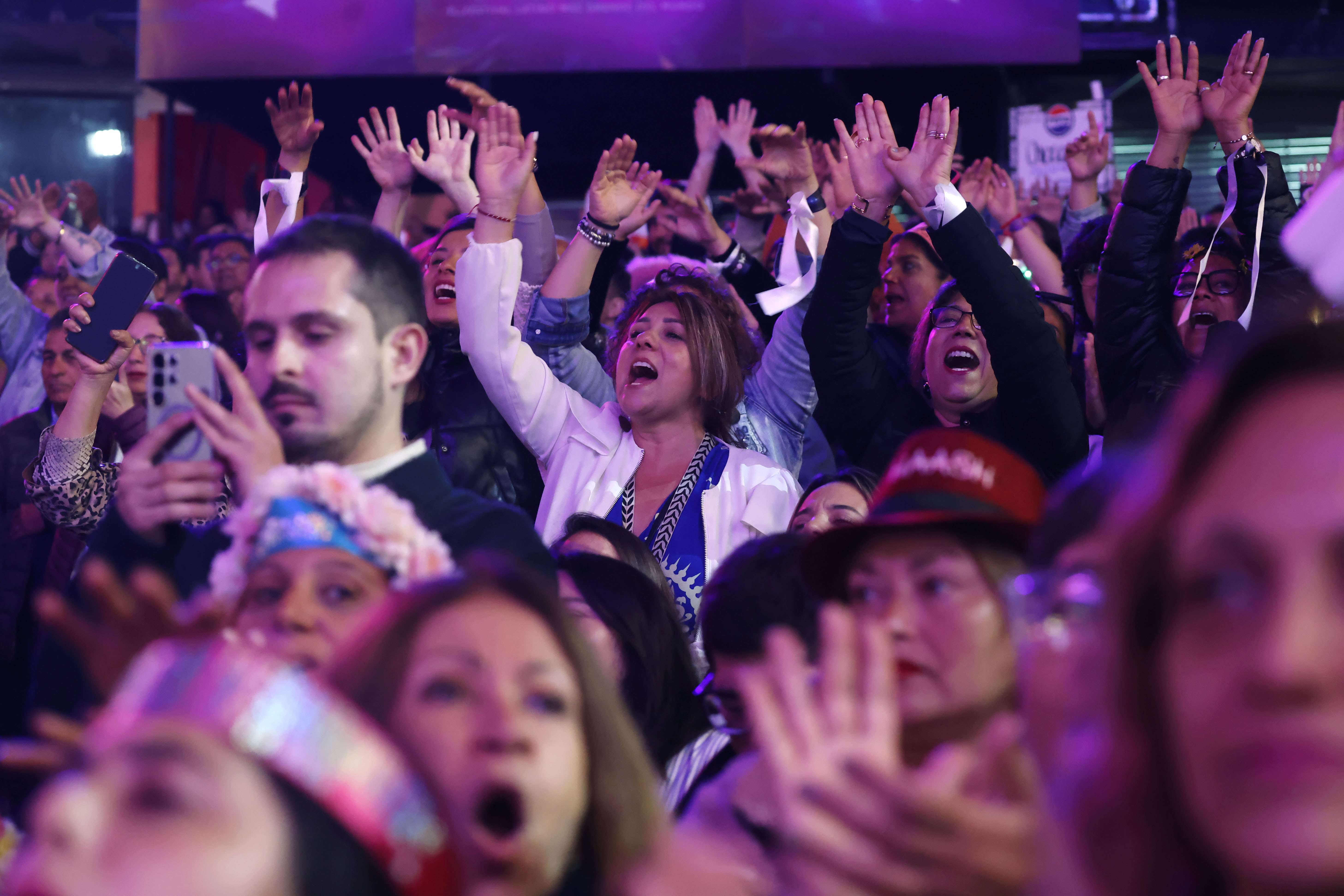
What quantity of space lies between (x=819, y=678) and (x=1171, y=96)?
3.17 meters

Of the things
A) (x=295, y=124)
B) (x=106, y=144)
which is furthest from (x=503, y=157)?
(x=106, y=144)

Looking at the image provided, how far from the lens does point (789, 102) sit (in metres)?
9.13

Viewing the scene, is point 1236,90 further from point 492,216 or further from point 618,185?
point 492,216

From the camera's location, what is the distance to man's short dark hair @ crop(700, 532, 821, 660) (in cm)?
258

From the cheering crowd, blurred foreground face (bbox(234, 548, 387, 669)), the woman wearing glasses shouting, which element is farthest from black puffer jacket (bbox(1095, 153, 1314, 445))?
blurred foreground face (bbox(234, 548, 387, 669))

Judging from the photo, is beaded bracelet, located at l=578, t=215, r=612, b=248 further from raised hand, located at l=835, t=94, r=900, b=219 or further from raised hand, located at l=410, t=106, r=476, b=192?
raised hand, located at l=835, t=94, r=900, b=219

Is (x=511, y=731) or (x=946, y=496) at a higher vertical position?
(x=946, y=496)

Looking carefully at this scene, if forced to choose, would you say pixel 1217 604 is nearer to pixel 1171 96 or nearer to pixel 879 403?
pixel 879 403

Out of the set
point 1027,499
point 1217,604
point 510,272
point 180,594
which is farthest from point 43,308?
point 1217,604

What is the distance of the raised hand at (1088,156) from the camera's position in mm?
5215

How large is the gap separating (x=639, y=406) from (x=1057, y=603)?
8.90 feet

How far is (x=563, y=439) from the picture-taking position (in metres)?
3.90

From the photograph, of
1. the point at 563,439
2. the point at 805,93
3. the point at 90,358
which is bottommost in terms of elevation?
the point at 563,439

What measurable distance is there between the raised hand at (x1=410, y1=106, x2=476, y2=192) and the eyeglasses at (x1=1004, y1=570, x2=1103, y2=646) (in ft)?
10.2
